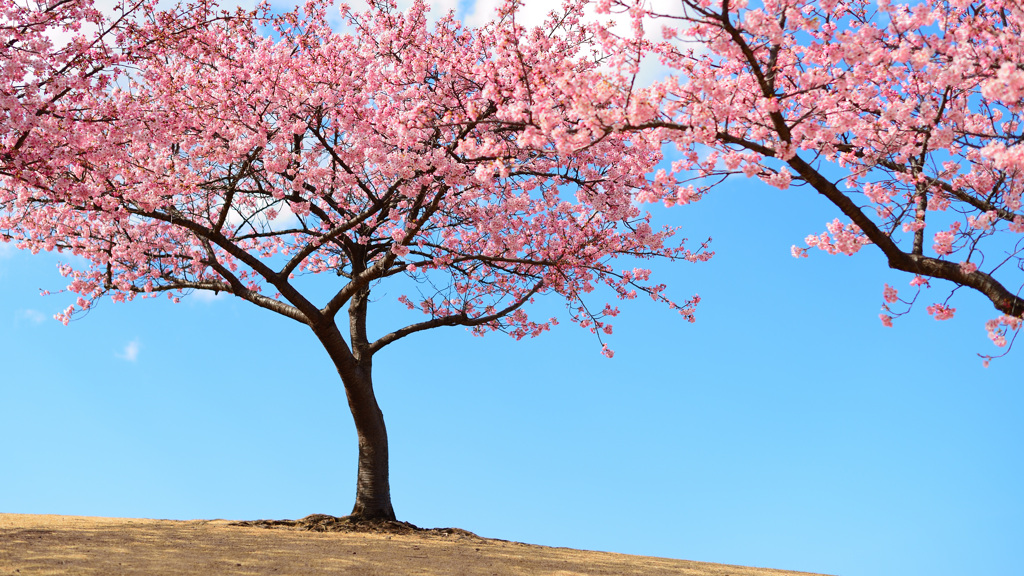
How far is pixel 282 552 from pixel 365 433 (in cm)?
366

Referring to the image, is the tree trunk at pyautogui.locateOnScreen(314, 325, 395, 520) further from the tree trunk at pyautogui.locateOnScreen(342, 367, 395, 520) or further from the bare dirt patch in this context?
the bare dirt patch

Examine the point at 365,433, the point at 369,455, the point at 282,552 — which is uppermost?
the point at 365,433

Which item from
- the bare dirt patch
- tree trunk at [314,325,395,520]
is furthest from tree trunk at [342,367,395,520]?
the bare dirt patch

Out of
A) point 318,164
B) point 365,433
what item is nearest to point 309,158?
point 318,164

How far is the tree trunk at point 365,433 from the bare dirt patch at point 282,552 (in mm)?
503

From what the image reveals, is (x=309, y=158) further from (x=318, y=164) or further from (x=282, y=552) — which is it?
(x=282, y=552)

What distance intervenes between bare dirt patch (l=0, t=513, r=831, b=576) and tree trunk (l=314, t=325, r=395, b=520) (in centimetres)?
50

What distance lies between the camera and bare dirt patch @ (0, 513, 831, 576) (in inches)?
322

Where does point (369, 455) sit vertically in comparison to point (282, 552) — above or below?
above

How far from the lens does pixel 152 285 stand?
13180 mm

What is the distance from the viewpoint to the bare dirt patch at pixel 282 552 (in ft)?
26.9

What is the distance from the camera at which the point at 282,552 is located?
9250 millimetres

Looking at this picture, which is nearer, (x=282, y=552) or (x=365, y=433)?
(x=282, y=552)

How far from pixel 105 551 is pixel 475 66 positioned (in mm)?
7866
